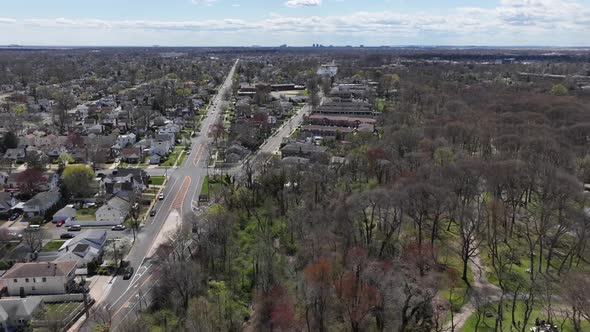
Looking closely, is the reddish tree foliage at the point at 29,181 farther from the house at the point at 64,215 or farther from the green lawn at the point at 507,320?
the green lawn at the point at 507,320

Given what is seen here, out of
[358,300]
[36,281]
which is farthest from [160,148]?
[358,300]

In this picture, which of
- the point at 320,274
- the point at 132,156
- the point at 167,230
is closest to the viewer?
the point at 320,274

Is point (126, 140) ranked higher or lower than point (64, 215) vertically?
higher

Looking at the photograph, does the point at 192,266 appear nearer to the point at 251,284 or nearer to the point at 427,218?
the point at 251,284

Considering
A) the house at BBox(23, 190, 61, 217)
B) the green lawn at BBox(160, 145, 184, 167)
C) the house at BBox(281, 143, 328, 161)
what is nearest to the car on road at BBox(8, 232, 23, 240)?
the house at BBox(23, 190, 61, 217)

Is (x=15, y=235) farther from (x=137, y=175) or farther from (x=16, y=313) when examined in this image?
(x=137, y=175)

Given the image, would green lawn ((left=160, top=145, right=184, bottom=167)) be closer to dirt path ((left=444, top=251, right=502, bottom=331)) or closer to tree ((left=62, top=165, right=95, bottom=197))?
tree ((left=62, top=165, right=95, bottom=197))
